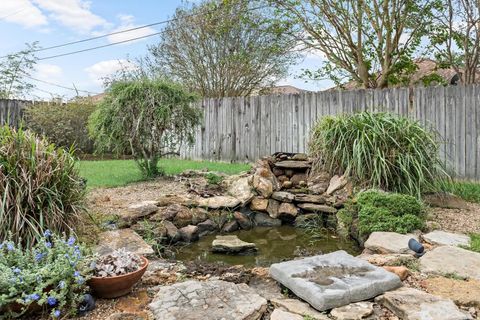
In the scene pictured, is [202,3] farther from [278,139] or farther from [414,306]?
[414,306]

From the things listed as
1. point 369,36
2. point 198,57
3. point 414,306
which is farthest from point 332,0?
point 414,306

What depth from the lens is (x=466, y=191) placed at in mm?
4871

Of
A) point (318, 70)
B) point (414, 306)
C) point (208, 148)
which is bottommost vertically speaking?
point (414, 306)

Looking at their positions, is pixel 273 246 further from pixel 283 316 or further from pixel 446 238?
pixel 283 316

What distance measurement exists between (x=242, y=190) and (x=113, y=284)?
2848 millimetres

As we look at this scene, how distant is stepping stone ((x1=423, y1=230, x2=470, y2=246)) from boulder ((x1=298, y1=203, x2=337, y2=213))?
4.07 ft

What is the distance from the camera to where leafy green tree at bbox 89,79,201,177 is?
543 centimetres

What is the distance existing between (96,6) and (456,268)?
8.82 meters

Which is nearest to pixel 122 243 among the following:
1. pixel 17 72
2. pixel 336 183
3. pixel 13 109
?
pixel 336 183

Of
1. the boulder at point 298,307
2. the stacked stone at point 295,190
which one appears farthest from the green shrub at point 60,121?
the boulder at point 298,307

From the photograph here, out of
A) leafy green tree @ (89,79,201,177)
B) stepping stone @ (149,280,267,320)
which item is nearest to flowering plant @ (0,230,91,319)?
stepping stone @ (149,280,267,320)

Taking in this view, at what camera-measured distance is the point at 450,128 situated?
5801mm

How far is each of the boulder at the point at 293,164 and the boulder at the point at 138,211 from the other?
1.71 meters

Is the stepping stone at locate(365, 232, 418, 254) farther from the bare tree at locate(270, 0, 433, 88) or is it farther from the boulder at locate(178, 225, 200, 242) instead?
the bare tree at locate(270, 0, 433, 88)
